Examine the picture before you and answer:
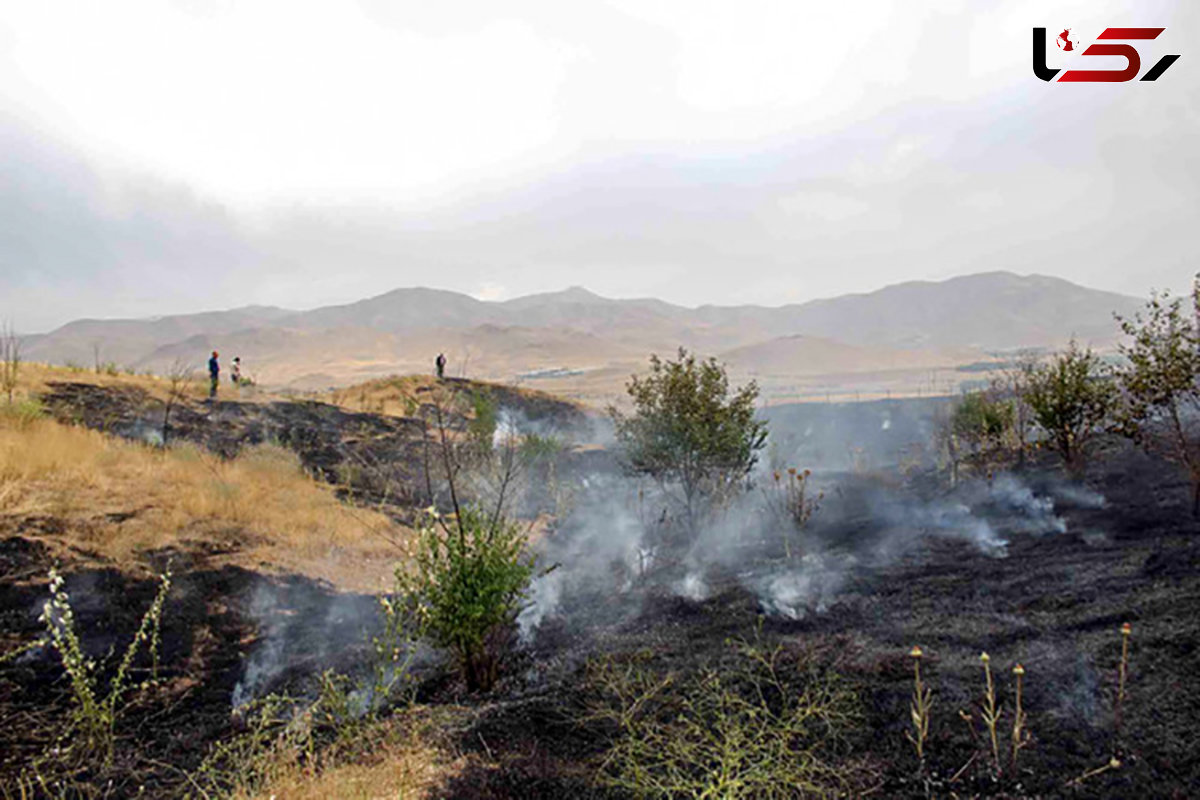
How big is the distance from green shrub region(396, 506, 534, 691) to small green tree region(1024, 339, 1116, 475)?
36.9 feet

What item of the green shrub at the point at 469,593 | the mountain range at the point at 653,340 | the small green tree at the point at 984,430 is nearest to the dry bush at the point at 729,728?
the green shrub at the point at 469,593

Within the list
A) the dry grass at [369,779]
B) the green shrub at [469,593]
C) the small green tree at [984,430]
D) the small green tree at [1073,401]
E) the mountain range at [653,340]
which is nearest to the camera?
the dry grass at [369,779]

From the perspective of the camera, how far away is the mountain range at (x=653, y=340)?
100000mm

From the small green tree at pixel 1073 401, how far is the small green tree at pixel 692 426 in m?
5.88

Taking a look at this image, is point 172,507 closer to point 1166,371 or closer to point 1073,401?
point 1166,371

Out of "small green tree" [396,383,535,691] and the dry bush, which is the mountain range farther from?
the dry bush

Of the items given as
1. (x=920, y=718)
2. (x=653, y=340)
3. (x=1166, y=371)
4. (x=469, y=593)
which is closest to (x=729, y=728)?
(x=920, y=718)

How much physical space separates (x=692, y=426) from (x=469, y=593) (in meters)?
6.19

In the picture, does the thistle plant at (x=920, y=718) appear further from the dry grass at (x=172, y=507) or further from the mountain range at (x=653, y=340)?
the mountain range at (x=653, y=340)

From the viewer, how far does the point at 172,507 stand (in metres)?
10.5

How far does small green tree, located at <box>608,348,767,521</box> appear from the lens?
11367 mm

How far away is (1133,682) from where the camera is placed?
15.7 feet

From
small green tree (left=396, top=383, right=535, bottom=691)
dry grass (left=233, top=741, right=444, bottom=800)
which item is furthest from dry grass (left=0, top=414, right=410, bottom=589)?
dry grass (left=233, top=741, right=444, bottom=800)

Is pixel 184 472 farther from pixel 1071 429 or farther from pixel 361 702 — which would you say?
pixel 1071 429
